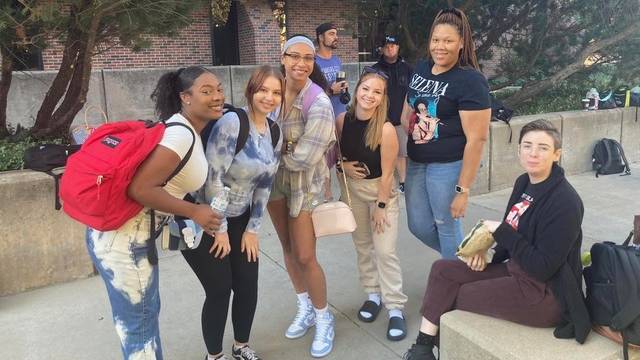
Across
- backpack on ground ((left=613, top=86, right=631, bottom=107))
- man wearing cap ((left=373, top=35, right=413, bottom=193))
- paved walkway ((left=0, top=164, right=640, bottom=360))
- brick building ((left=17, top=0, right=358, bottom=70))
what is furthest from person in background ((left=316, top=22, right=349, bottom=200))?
brick building ((left=17, top=0, right=358, bottom=70))

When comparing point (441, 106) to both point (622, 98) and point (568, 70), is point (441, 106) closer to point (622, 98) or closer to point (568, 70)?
point (568, 70)

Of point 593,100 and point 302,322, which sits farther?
point 593,100

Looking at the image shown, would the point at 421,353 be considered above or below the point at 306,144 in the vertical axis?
below

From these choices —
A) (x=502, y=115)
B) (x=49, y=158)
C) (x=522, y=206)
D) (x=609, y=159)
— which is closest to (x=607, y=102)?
(x=609, y=159)

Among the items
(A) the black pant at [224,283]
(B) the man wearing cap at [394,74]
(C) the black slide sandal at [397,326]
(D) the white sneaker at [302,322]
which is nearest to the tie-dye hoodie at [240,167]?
(A) the black pant at [224,283]

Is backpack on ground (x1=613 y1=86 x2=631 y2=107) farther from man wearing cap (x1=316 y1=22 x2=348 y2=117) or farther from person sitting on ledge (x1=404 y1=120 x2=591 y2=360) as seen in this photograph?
person sitting on ledge (x1=404 y1=120 x2=591 y2=360)

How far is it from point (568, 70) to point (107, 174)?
27.6 feet

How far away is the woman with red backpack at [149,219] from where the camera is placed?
1965 mm

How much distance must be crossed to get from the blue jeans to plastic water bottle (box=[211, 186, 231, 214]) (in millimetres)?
1322

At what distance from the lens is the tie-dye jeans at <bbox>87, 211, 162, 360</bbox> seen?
2.05 meters

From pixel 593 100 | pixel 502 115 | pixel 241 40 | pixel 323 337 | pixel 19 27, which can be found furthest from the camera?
pixel 241 40

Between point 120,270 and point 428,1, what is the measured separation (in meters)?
8.24

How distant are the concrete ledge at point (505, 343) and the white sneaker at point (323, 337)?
79 centimetres

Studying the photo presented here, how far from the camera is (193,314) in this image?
355 centimetres
